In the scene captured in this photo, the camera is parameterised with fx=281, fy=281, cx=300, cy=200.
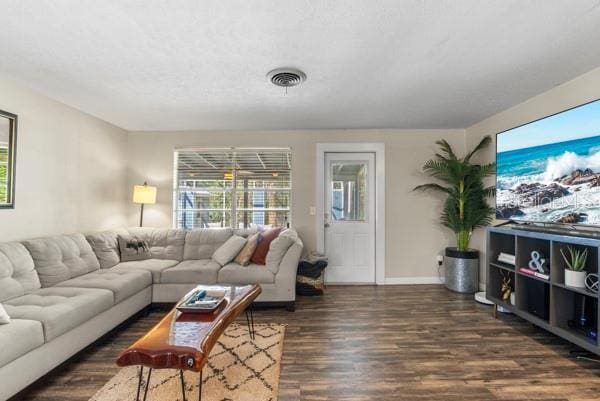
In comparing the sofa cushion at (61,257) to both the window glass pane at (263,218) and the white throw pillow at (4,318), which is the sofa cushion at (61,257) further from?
the window glass pane at (263,218)

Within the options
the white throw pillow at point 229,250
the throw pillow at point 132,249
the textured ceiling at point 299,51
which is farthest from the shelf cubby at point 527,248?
the throw pillow at point 132,249

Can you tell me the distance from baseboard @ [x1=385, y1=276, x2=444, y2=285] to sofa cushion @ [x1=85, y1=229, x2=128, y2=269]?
3.61 m

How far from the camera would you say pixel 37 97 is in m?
2.83

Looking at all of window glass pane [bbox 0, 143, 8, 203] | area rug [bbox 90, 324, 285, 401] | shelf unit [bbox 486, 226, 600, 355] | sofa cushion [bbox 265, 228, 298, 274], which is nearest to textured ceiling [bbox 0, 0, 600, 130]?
window glass pane [bbox 0, 143, 8, 203]

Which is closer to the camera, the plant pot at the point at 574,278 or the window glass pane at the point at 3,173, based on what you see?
the plant pot at the point at 574,278

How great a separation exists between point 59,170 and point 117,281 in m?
1.51

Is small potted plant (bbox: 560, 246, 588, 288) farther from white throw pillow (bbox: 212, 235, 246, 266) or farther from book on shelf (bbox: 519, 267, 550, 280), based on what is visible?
white throw pillow (bbox: 212, 235, 246, 266)

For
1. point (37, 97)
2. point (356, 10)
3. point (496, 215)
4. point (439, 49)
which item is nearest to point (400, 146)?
point (496, 215)

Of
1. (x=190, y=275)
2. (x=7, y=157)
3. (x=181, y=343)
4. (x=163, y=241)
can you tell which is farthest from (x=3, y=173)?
(x=181, y=343)

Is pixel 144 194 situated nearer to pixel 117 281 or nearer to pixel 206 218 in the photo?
pixel 206 218

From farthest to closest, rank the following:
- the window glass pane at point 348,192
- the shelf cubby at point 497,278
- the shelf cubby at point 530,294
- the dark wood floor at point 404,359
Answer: the window glass pane at point 348,192 < the shelf cubby at point 497,278 < the shelf cubby at point 530,294 < the dark wood floor at point 404,359

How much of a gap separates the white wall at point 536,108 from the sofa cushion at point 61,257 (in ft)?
15.6

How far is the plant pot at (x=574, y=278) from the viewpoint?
7.00 ft

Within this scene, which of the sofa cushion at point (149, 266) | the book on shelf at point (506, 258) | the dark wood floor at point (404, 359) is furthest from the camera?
the sofa cushion at point (149, 266)
